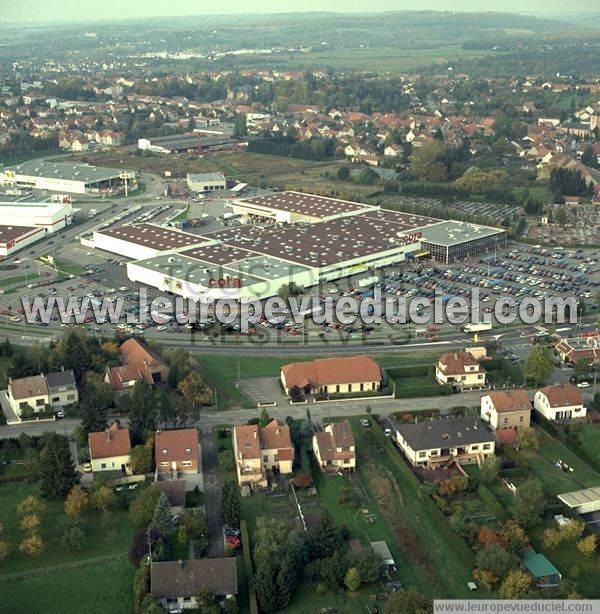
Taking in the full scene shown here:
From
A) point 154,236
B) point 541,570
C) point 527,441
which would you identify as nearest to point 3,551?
point 541,570

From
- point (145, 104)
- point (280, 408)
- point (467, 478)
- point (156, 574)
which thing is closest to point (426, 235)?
point (280, 408)

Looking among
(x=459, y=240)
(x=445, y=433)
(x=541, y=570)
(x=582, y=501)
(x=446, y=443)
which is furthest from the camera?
(x=459, y=240)

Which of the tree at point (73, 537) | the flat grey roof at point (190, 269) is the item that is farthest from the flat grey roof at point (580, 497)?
the flat grey roof at point (190, 269)

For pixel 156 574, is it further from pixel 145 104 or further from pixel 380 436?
pixel 145 104

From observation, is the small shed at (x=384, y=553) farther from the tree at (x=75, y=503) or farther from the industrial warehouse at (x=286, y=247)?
the industrial warehouse at (x=286, y=247)

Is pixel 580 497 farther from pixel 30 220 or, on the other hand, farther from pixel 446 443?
pixel 30 220
